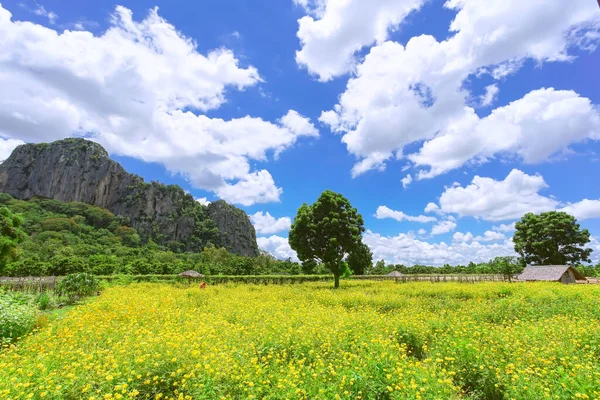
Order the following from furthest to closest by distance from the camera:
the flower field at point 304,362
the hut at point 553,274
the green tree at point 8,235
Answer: the hut at point 553,274, the green tree at point 8,235, the flower field at point 304,362

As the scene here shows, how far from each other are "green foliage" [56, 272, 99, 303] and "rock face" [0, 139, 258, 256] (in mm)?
113826

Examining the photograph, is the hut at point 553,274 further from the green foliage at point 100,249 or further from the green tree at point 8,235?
the green tree at point 8,235

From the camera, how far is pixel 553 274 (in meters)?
35.5

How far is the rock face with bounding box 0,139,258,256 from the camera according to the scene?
128500mm

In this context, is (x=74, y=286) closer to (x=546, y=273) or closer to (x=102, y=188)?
(x=546, y=273)

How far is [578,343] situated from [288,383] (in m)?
6.92

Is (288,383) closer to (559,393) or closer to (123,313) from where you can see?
(559,393)

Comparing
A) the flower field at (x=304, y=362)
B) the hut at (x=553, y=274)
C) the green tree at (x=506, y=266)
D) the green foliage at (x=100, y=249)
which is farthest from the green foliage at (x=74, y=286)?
the green tree at (x=506, y=266)

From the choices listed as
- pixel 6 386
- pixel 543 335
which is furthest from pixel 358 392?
pixel 543 335

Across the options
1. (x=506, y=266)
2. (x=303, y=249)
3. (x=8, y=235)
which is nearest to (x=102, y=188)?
(x=8, y=235)

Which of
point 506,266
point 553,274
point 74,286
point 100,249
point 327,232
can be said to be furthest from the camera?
point 100,249

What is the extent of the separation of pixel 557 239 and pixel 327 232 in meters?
44.6

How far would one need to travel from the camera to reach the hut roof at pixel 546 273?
35.2 metres

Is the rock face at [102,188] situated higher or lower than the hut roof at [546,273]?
higher
